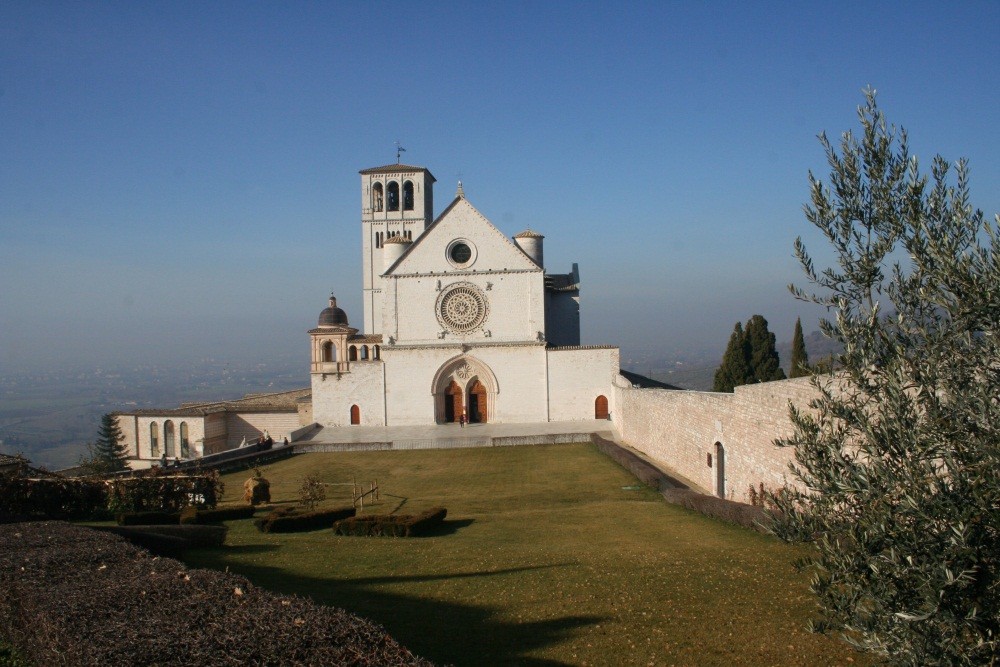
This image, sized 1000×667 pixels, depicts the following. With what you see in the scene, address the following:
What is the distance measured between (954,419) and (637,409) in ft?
91.8

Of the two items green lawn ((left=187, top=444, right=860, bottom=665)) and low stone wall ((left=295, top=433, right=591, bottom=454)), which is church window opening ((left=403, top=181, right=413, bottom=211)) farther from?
green lawn ((left=187, top=444, right=860, bottom=665))

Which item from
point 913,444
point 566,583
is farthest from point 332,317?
point 913,444

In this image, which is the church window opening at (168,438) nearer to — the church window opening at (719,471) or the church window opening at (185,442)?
the church window opening at (185,442)

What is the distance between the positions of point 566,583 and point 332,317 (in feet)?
130

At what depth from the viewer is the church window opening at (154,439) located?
155 ft

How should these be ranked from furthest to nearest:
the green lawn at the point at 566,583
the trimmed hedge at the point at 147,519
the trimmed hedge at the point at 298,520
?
the trimmed hedge at the point at 147,519 < the trimmed hedge at the point at 298,520 < the green lawn at the point at 566,583

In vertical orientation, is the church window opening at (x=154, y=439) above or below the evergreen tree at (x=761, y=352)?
below

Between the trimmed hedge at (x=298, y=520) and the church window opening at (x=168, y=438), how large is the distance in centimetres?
3094

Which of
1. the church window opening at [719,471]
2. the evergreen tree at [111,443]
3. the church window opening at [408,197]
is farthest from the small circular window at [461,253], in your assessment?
the church window opening at [719,471]

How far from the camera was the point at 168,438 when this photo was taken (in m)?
46.8

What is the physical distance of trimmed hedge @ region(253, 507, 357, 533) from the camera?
17.4 meters

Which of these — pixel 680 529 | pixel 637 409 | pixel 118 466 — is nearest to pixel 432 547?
pixel 680 529

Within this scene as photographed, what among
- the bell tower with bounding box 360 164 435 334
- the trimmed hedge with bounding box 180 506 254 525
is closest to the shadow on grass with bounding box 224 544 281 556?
the trimmed hedge with bounding box 180 506 254 525

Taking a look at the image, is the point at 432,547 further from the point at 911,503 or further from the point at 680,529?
the point at 911,503
